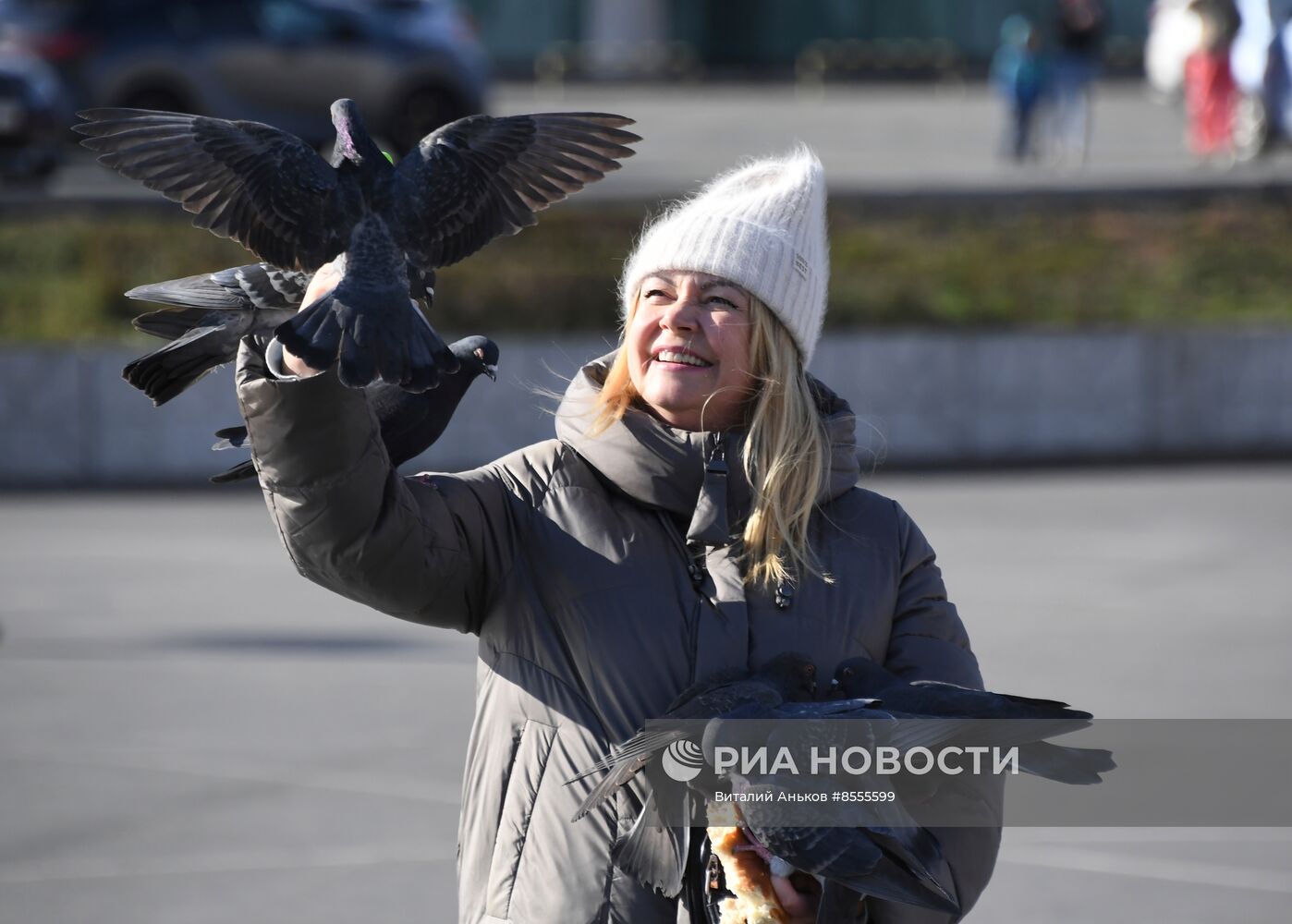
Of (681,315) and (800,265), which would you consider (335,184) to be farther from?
(800,265)

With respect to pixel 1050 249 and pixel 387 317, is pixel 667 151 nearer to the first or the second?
pixel 1050 249

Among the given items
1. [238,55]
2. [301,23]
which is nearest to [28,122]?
[238,55]

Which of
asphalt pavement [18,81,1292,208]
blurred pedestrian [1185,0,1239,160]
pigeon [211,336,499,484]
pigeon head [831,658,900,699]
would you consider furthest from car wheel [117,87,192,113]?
pigeon head [831,658,900,699]

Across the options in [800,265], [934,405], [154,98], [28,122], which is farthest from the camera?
[154,98]

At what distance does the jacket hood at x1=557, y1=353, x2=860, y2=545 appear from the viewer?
2717 mm

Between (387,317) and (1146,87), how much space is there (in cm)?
2859

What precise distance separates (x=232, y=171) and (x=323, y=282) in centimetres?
33

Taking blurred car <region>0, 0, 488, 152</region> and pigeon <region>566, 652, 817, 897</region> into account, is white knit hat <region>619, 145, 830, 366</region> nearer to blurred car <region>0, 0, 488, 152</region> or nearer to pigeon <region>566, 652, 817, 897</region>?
pigeon <region>566, 652, 817, 897</region>

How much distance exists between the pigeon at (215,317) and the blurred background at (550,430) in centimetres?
103

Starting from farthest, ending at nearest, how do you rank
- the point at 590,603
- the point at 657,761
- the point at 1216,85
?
the point at 1216,85
the point at 590,603
the point at 657,761

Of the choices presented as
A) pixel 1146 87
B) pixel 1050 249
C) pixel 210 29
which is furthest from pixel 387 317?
pixel 1146 87

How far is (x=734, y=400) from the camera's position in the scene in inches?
112

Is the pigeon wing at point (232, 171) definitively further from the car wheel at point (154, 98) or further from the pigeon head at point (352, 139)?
the car wheel at point (154, 98)

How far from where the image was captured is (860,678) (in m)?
2.63
